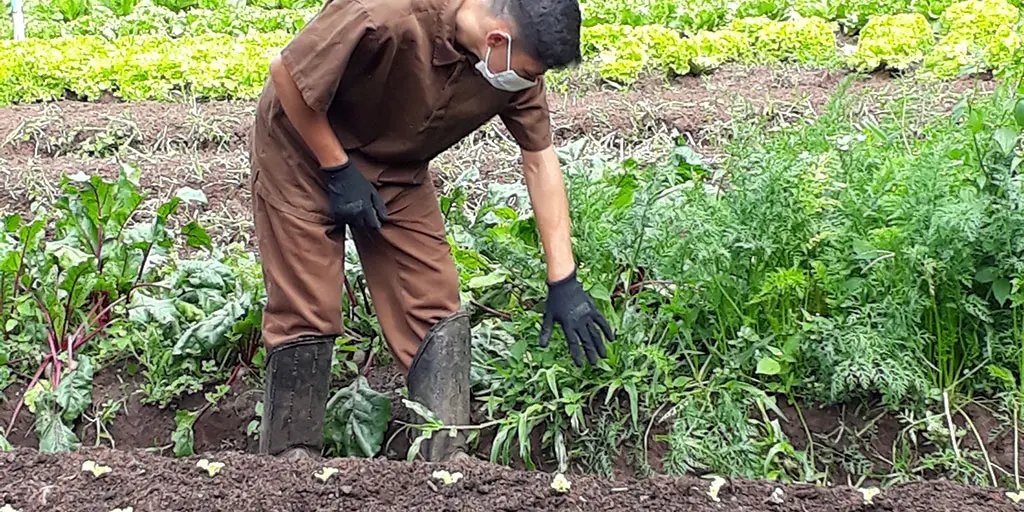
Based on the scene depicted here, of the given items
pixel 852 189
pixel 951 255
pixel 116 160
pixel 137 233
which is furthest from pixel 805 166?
pixel 116 160

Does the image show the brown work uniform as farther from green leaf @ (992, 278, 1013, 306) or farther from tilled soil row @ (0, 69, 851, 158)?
tilled soil row @ (0, 69, 851, 158)

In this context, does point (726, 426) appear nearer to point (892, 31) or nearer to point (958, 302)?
point (958, 302)

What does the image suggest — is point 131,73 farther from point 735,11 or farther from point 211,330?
point 211,330

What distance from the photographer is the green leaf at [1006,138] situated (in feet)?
8.67

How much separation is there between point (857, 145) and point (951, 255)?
680 mm

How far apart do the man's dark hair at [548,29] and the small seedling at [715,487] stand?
3.16 ft

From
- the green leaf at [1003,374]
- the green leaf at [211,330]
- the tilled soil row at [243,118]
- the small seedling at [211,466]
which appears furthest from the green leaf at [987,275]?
the tilled soil row at [243,118]

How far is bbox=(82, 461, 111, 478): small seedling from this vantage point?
259 cm

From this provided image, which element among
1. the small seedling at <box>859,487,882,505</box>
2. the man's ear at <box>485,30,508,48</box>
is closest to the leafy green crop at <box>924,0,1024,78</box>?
the small seedling at <box>859,487,882,505</box>

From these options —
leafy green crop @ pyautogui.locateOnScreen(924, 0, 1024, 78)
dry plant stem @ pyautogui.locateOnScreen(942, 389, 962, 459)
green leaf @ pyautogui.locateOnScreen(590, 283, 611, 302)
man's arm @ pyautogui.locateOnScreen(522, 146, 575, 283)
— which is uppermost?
man's arm @ pyautogui.locateOnScreen(522, 146, 575, 283)

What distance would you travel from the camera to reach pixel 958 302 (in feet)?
9.18

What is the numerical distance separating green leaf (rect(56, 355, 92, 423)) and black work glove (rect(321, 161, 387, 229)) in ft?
3.44

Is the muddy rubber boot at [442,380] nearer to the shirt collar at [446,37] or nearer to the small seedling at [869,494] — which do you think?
the shirt collar at [446,37]

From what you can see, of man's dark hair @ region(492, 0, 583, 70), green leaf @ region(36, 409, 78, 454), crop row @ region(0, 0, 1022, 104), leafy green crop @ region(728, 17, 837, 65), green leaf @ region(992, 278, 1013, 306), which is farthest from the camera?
leafy green crop @ region(728, 17, 837, 65)
